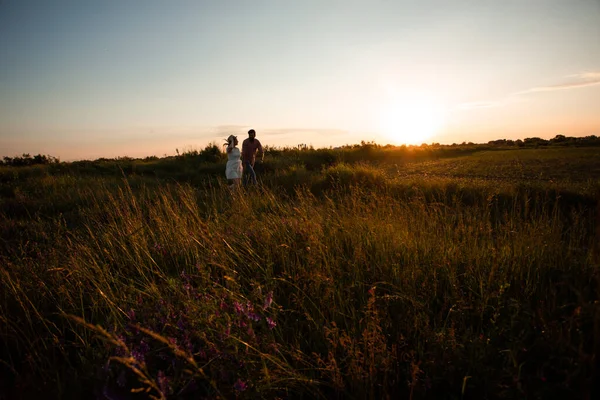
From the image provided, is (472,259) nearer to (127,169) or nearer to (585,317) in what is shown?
(585,317)

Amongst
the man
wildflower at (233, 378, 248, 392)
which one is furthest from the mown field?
the man

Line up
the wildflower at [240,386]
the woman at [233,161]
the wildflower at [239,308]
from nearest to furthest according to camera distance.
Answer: the wildflower at [240,386] < the wildflower at [239,308] < the woman at [233,161]

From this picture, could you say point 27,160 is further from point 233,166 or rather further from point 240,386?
point 240,386

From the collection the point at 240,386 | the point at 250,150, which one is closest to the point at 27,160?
the point at 250,150

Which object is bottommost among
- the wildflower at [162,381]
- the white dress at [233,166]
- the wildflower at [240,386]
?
the wildflower at [240,386]

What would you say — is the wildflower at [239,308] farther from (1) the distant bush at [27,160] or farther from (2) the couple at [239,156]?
(1) the distant bush at [27,160]

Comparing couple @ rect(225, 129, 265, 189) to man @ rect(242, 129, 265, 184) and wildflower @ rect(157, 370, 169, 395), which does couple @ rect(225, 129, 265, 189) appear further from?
wildflower @ rect(157, 370, 169, 395)

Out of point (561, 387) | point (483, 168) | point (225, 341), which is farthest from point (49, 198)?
point (483, 168)

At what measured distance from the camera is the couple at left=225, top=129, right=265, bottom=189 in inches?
402

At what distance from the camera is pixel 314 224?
384cm

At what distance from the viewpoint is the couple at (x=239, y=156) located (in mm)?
10219

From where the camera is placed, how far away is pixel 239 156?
409 inches

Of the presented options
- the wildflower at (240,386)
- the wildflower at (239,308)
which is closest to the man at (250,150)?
the wildflower at (239,308)

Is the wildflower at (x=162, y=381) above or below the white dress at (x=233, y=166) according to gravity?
below
